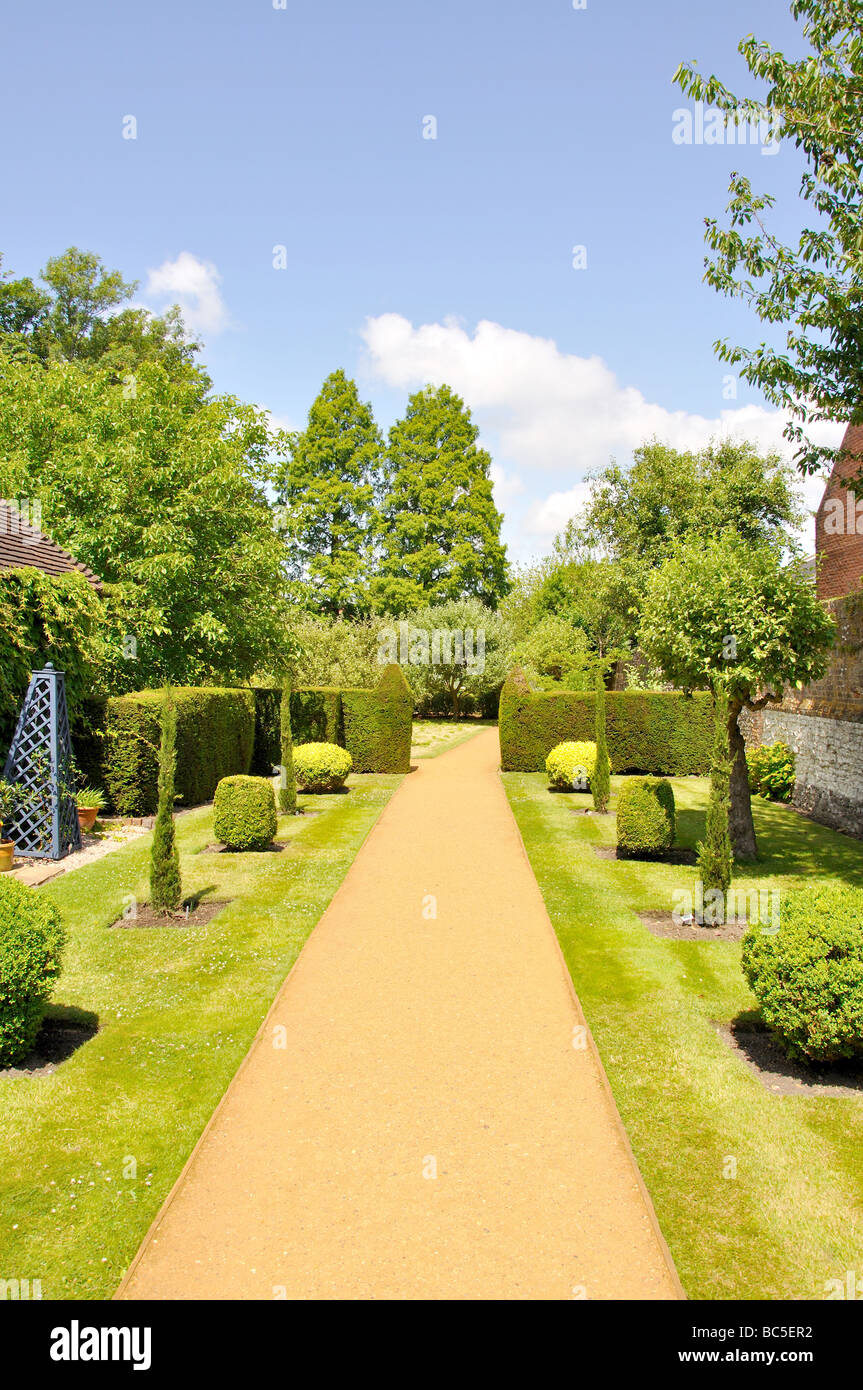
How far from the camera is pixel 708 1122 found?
20.0 ft

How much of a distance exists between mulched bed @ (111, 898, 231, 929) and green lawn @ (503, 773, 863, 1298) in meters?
4.47

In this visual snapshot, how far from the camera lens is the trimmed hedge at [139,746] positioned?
1602cm

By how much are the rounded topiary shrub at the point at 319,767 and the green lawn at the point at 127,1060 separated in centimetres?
807

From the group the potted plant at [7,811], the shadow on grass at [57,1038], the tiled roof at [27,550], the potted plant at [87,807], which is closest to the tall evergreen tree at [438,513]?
the tiled roof at [27,550]

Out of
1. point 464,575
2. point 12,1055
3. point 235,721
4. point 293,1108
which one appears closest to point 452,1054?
point 293,1108

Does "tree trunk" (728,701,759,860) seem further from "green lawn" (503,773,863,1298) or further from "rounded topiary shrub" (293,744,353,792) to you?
"rounded topiary shrub" (293,744,353,792)

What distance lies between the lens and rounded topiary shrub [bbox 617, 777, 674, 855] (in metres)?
Result: 13.9

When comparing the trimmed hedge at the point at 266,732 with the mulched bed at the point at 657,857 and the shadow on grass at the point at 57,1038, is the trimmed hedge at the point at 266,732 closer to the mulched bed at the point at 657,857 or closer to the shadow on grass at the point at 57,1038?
the mulched bed at the point at 657,857

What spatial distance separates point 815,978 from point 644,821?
747 cm

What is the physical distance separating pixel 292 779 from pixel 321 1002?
11.1 meters

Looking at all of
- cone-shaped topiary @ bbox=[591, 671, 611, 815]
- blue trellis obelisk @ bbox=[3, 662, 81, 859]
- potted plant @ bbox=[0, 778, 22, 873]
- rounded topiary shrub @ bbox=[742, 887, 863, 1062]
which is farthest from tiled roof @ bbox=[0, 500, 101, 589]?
rounded topiary shrub @ bbox=[742, 887, 863, 1062]

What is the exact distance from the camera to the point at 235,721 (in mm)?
20656

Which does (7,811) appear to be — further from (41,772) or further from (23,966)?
(23,966)
